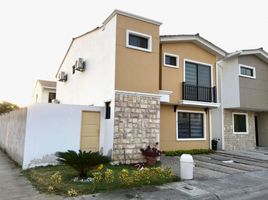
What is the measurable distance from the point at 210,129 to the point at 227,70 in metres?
4.41

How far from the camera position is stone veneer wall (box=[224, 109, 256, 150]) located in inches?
634

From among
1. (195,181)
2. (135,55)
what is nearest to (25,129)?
(135,55)

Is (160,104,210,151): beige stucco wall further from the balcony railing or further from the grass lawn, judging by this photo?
the grass lawn

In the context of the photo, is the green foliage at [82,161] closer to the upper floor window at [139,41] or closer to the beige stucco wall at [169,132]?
the upper floor window at [139,41]

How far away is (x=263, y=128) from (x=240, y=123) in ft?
10.5

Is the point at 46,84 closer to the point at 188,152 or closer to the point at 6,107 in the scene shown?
the point at 6,107

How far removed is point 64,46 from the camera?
755 inches

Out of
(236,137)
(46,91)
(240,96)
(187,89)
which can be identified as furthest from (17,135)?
(236,137)

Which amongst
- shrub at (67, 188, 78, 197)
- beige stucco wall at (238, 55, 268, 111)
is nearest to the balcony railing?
beige stucco wall at (238, 55, 268, 111)

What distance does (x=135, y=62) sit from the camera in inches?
443

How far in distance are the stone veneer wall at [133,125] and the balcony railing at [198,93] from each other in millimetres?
3306

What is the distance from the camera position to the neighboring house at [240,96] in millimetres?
15742

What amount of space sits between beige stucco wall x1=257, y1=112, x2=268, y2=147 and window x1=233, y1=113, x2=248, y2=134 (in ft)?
8.29

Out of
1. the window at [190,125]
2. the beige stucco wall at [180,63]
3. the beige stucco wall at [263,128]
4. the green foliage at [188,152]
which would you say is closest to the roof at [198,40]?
the beige stucco wall at [180,63]
